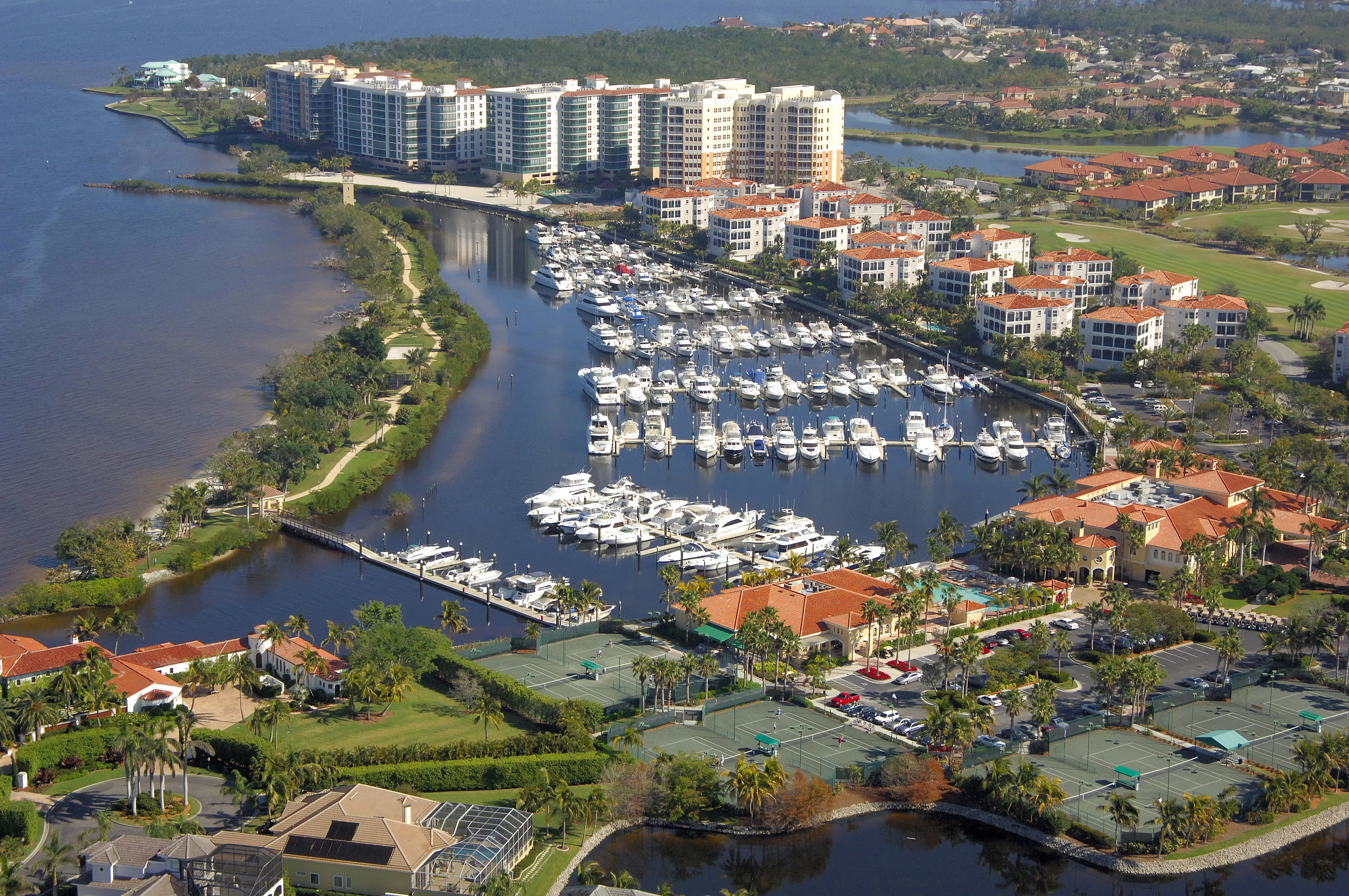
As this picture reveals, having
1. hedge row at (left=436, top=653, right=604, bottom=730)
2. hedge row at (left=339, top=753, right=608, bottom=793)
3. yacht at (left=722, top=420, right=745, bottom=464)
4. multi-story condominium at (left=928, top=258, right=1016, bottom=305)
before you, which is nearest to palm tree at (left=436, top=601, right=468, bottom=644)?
hedge row at (left=436, top=653, right=604, bottom=730)

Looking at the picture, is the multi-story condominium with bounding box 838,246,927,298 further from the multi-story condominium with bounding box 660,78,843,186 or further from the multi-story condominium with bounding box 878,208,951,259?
the multi-story condominium with bounding box 660,78,843,186

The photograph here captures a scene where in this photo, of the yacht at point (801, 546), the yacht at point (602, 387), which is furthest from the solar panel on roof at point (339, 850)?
the yacht at point (602, 387)

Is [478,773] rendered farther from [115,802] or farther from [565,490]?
[565,490]

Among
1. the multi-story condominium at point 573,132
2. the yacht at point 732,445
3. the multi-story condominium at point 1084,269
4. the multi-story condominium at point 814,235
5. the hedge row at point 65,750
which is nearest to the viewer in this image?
the hedge row at point 65,750

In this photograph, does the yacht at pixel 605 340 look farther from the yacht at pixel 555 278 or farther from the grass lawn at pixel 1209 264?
the grass lawn at pixel 1209 264

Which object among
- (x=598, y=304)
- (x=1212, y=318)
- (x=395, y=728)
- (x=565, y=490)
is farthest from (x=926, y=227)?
(x=395, y=728)

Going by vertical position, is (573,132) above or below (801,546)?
above
